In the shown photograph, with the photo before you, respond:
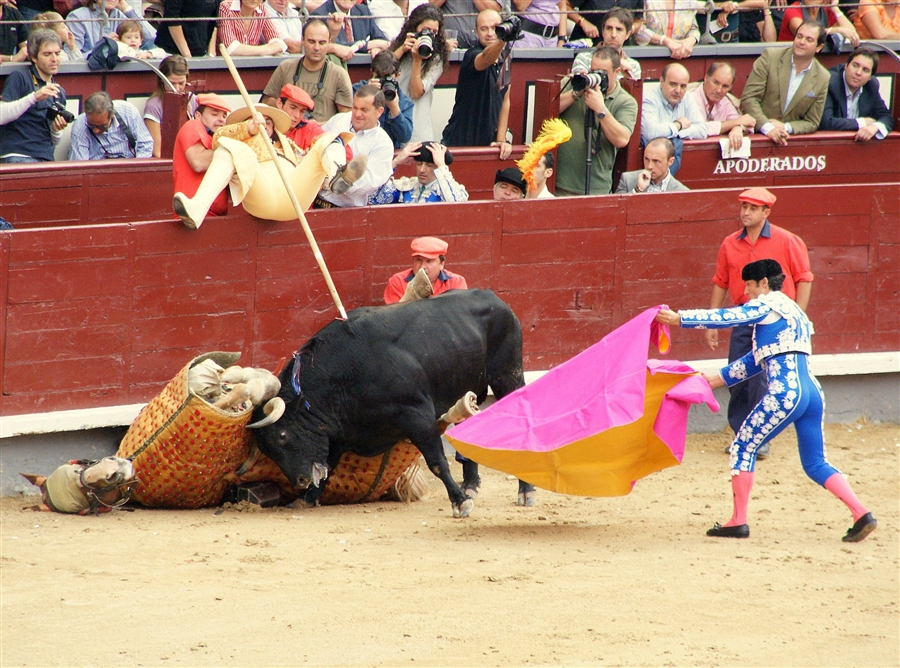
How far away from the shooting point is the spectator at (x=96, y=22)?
9492 millimetres

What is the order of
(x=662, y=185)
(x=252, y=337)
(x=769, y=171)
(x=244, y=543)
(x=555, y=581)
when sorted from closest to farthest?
1. (x=555, y=581)
2. (x=244, y=543)
3. (x=252, y=337)
4. (x=662, y=185)
5. (x=769, y=171)

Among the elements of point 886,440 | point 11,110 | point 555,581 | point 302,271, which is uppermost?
point 11,110

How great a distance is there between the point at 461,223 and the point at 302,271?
113 cm

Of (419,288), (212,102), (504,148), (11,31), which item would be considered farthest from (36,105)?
(504,148)

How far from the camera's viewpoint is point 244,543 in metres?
6.64

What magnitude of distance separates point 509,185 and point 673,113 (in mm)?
2030

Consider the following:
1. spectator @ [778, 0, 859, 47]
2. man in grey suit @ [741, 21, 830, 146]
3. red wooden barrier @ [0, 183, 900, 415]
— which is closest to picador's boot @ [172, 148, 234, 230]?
red wooden barrier @ [0, 183, 900, 415]

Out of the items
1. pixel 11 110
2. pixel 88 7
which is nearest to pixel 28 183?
pixel 11 110

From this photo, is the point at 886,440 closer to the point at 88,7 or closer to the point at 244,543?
the point at 244,543

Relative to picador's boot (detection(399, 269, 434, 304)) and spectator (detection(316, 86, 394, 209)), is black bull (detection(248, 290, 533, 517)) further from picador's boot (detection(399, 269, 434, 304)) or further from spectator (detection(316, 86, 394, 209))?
spectator (detection(316, 86, 394, 209))

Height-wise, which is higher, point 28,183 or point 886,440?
point 28,183

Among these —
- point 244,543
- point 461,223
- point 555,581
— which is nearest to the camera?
point 555,581

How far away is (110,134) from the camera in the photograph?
29.3 ft

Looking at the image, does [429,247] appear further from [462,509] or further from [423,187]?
[462,509]
